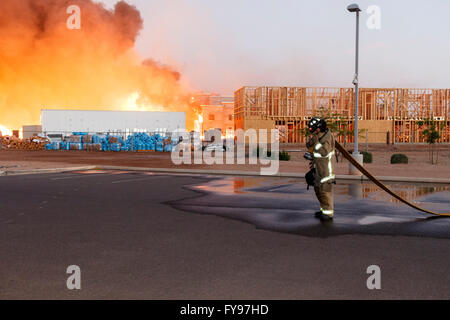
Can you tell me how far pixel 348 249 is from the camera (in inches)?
269

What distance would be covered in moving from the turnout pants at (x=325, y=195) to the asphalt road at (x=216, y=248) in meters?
0.35

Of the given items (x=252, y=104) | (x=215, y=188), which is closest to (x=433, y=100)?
(x=252, y=104)

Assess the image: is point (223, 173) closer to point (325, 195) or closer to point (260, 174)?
point (260, 174)

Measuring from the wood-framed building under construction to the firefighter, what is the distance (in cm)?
5585

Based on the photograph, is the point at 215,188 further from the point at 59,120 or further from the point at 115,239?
the point at 59,120

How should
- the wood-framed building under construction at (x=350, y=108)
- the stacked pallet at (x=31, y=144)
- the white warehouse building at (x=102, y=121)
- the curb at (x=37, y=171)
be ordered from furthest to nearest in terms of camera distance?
1. the wood-framed building under construction at (x=350, y=108)
2. the white warehouse building at (x=102, y=121)
3. the stacked pallet at (x=31, y=144)
4. the curb at (x=37, y=171)

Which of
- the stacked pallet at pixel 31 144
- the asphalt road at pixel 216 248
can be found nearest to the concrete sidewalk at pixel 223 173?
the asphalt road at pixel 216 248

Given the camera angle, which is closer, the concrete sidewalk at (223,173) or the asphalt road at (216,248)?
the asphalt road at (216,248)

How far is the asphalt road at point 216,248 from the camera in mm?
5008

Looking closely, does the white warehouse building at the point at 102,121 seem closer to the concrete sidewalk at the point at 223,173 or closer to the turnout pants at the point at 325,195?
the concrete sidewalk at the point at 223,173

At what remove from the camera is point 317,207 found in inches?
430

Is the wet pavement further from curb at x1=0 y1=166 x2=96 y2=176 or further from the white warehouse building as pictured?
the white warehouse building

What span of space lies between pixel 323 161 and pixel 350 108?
2344 inches

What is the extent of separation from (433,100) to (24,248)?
68912 millimetres
